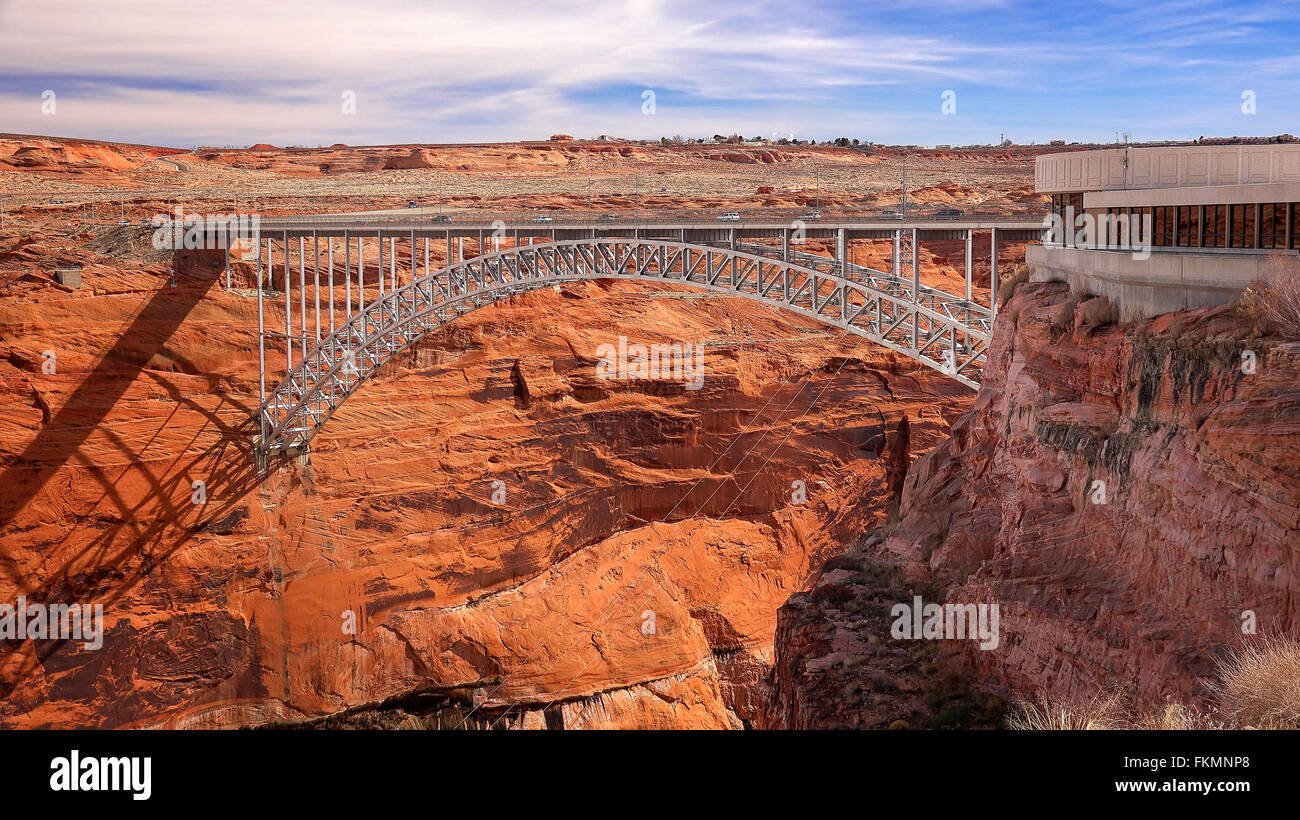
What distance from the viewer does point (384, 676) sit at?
1063 inches

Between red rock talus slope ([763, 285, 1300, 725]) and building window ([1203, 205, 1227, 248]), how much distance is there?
75.2 inches

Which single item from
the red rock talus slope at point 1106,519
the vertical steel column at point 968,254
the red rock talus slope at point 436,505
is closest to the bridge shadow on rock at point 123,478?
the red rock talus slope at point 436,505

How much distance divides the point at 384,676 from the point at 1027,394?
19238 mm

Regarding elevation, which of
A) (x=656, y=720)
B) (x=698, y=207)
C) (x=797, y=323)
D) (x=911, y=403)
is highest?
(x=698, y=207)

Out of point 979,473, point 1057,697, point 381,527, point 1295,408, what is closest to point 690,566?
point 381,527

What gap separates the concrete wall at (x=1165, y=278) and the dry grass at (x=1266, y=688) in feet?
12.1

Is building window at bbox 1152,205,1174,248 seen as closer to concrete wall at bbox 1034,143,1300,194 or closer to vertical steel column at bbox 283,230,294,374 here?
concrete wall at bbox 1034,143,1300,194

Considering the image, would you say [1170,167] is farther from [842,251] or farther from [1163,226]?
[842,251]

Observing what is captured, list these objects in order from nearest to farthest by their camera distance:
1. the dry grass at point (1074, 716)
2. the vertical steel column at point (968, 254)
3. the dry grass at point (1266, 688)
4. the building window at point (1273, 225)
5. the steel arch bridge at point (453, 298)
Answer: the dry grass at point (1266, 688)
the dry grass at point (1074, 716)
the building window at point (1273, 225)
the vertical steel column at point (968, 254)
the steel arch bridge at point (453, 298)

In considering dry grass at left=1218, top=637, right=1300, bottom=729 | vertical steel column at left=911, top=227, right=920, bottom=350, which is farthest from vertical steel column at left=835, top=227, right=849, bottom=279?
dry grass at left=1218, top=637, right=1300, bottom=729

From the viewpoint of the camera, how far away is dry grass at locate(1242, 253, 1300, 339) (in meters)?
8.88

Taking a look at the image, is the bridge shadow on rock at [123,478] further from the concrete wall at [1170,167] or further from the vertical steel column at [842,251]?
the concrete wall at [1170,167]

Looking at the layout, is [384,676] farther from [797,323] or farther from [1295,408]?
[1295,408]

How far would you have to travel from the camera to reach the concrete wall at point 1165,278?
1005 cm
